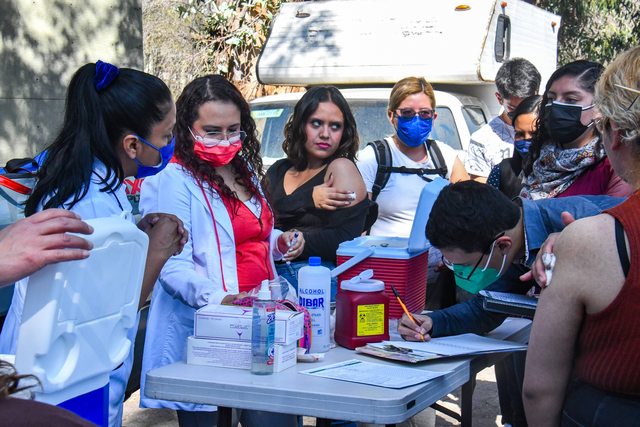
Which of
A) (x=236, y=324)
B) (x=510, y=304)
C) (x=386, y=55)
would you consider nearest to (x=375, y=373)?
(x=236, y=324)

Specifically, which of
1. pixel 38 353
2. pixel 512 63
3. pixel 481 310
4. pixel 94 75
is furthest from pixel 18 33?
pixel 38 353

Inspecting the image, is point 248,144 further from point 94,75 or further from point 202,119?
point 94,75

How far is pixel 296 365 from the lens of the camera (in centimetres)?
269

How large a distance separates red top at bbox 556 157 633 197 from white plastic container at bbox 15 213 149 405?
7.30ft

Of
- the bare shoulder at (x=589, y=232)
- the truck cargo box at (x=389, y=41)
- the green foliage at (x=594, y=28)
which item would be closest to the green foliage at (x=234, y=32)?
the truck cargo box at (x=389, y=41)

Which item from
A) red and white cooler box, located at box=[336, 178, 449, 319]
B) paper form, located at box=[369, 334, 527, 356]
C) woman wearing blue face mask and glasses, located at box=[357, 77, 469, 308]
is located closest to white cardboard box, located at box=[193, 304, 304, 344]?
paper form, located at box=[369, 334, 527, 356]

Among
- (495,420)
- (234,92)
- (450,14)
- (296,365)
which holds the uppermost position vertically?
(450,14)

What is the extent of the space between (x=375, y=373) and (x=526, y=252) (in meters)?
0.76

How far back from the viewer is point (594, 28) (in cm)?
1675

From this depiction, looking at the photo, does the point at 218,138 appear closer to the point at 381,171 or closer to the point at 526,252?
the point at 526,252

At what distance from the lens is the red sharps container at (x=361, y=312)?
9.50ft

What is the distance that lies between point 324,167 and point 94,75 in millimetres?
1597

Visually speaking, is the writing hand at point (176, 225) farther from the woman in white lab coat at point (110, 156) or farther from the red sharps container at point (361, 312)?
→ the red sharps container at point (361, 312)

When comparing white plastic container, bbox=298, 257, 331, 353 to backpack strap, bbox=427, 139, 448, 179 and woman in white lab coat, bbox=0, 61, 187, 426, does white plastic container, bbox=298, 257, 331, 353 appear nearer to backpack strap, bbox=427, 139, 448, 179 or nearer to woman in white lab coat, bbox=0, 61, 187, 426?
woman in white lab coat, bbox=0, 61, 187, 426
